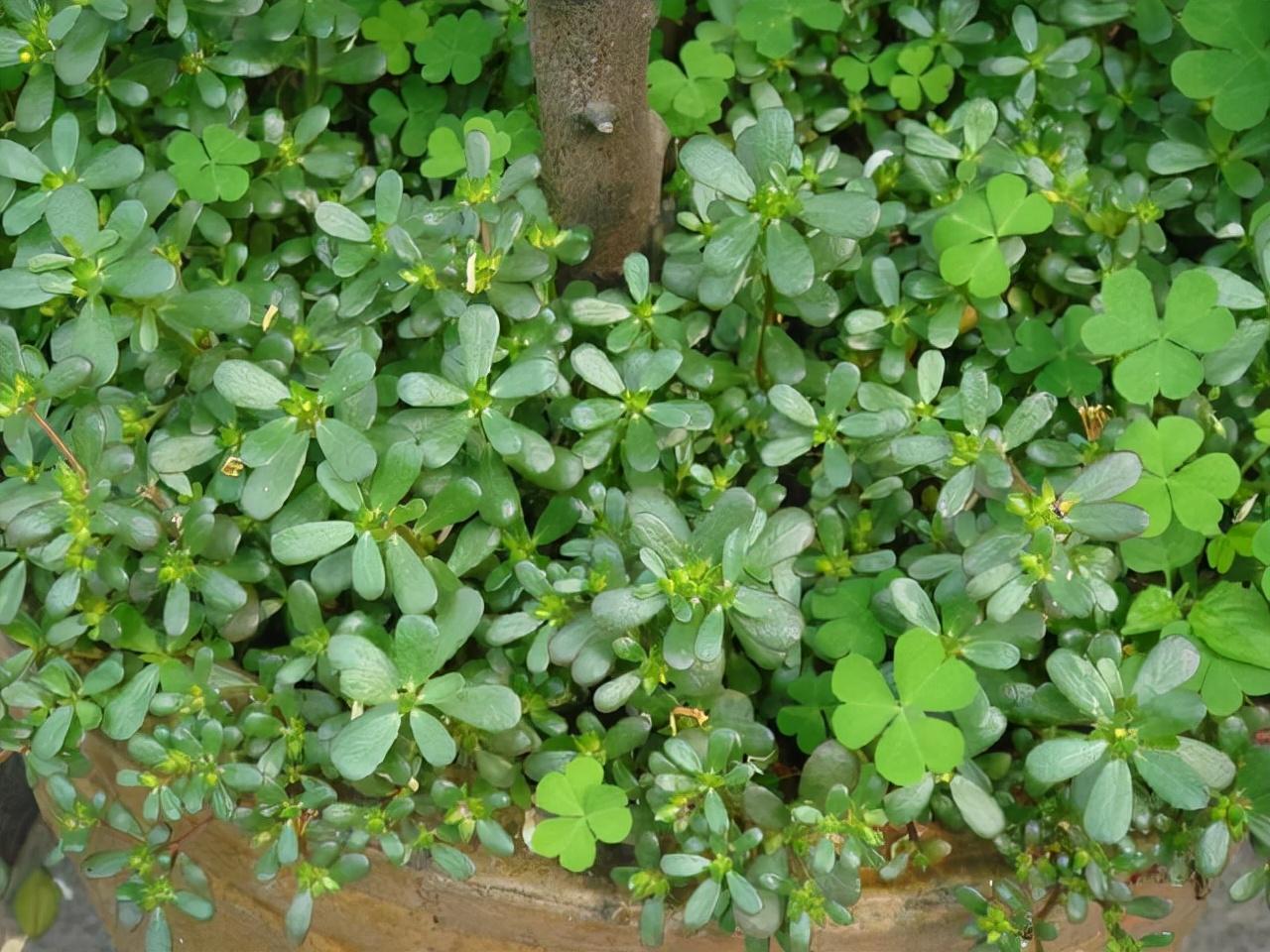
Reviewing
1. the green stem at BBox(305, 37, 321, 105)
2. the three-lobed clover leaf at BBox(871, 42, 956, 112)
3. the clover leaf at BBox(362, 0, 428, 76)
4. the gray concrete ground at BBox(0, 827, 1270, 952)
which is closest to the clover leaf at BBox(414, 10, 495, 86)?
the clover leaf at BBox(362, 0, 428, 76)

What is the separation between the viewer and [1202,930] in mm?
2020

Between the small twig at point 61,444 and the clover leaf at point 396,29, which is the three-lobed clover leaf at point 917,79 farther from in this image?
the small twig at point 61,444

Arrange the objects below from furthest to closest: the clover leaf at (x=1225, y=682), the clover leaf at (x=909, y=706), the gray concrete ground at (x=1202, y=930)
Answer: the gray concrete ground at (x=1202, y=930) < the clover leaf at (x=1225, y=682) < the clover leaf at (x=909, y=706)

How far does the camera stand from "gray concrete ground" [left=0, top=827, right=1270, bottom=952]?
6.59ft

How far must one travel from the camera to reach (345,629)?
1.23 m

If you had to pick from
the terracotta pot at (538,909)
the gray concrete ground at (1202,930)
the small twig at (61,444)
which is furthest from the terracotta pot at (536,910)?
the gray concrete ground at (1202,930)

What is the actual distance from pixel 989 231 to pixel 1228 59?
0.41 m

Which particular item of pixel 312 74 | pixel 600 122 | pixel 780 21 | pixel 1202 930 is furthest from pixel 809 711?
pixel 1202 930

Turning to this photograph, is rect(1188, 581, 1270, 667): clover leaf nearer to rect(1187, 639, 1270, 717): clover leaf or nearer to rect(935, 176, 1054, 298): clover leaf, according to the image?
rect(1187, 639, 1270, 717): clover leaf

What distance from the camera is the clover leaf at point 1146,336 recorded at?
1.31 metres

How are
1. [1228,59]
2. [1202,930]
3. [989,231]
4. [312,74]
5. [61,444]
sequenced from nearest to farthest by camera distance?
1. [61,444]
2. [989,231]
3. [1228,59]
4. [312,74]
5. [1202,930]

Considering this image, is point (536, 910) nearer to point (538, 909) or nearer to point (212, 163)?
point (538, 909)

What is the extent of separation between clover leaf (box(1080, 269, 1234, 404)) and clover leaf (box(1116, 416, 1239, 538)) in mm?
43

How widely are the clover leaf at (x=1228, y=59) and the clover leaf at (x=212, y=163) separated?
3.71 feet
